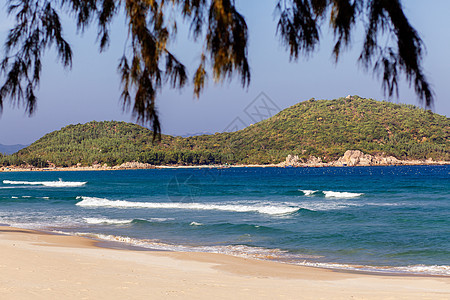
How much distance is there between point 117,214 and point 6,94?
2800 cm

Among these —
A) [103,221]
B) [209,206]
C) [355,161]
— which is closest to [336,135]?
[355,161]

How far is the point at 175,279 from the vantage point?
34.8 feet

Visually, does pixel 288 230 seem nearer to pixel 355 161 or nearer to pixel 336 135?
pixel 336 135

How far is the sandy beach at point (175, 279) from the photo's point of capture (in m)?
8.63

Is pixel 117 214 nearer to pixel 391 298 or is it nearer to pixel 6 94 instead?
pixel 391 298

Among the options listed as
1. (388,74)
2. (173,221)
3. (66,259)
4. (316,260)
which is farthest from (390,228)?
(388,74)

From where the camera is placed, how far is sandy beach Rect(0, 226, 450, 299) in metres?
8.63

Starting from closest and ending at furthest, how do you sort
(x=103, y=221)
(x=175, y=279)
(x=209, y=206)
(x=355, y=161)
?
(x=175, y=279)
(x=103, y=221)
(x=209, y=206)
(x=355, y=161)

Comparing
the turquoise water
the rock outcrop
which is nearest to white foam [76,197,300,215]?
the turquoise water

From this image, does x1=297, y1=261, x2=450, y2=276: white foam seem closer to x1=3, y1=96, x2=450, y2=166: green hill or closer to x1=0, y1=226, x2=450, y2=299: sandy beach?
x1=0, y1=226, x2=450, y2=299: sandy beach

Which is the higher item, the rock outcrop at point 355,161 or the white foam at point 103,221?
the rock outcrop at point 355,161

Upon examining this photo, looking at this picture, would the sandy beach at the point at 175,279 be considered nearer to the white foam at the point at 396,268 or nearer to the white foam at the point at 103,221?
the white foam at the point at 396,268

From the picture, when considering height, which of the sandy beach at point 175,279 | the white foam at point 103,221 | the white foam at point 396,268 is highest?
the sandy beach at point 175,279

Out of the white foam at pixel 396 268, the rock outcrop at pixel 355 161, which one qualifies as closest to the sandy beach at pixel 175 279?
the white foam at pixel 396 268
